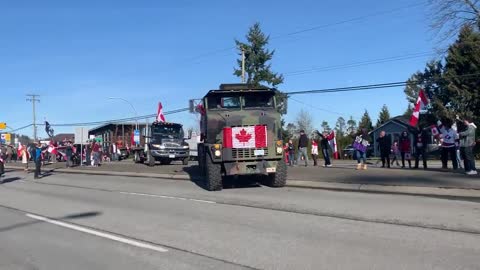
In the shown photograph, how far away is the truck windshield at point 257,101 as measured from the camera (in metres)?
17.4

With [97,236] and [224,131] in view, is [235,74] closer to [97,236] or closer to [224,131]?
[224,131]

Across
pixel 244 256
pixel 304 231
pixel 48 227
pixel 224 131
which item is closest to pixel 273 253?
pixel 244 256

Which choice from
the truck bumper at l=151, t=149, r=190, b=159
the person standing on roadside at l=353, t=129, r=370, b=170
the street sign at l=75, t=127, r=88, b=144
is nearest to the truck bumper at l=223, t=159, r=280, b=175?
the person standing on roadside at l=353, t=129, r=370, b=170

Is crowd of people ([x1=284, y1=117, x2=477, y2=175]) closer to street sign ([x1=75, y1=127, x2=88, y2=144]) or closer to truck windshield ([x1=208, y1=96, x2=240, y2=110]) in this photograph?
truck windshield ([x1=208, y1=96, x2=240, y2=110])

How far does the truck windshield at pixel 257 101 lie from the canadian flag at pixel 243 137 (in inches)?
47.6

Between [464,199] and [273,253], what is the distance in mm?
7302

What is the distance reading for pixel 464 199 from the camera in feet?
42.4

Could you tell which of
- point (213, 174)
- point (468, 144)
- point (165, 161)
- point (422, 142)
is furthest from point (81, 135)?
point (468, 144)

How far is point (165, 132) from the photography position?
104 feet

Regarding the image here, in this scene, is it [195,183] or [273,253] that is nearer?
[273,253]

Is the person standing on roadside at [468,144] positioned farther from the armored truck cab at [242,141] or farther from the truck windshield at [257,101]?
the truck windshield at [257,101]

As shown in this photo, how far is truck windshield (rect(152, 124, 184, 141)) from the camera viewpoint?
3161 centimetres

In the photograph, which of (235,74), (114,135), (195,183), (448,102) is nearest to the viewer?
Answer: (195,183)

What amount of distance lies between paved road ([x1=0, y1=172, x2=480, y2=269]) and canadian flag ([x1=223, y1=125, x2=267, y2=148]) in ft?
5.78
